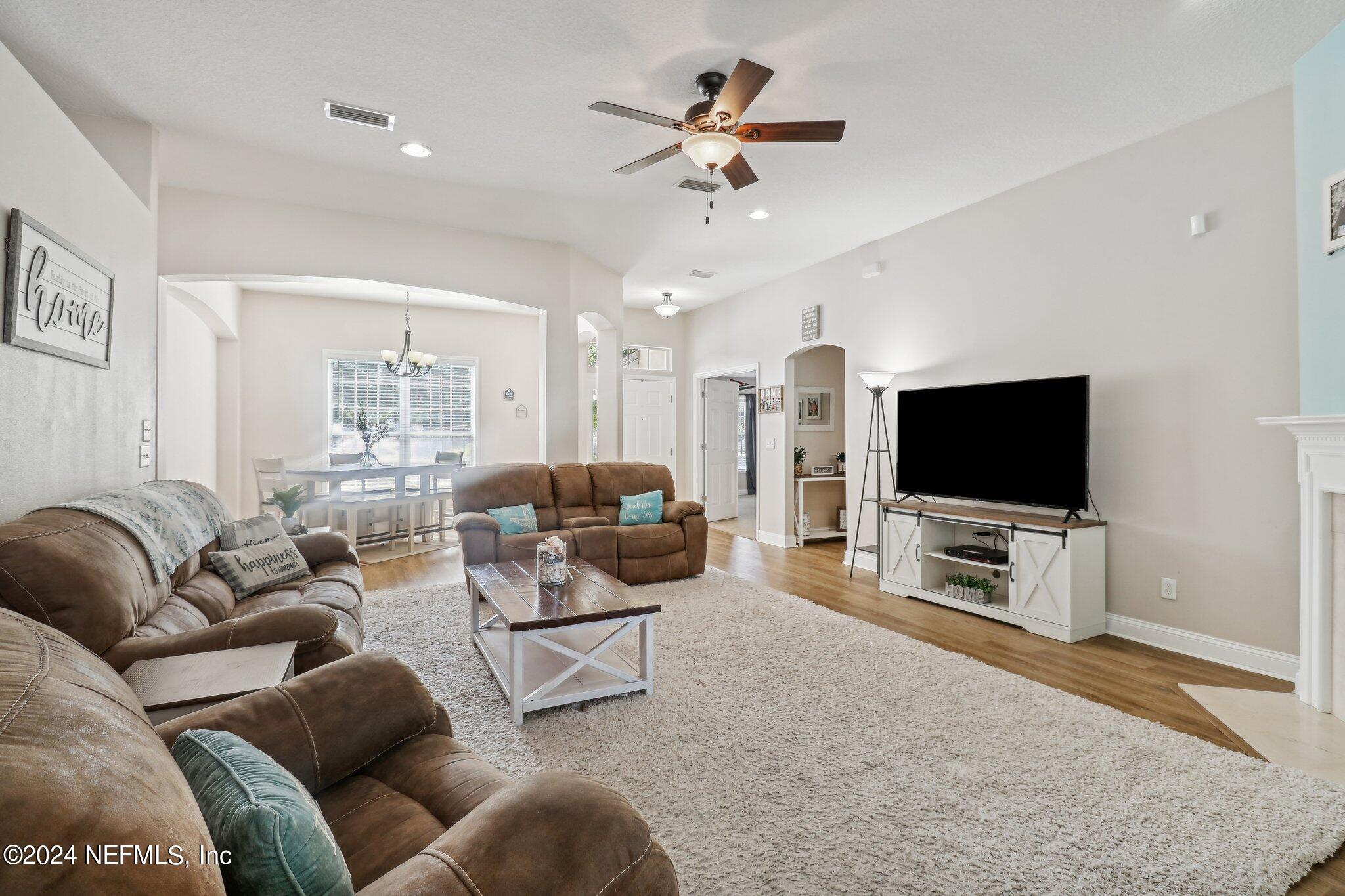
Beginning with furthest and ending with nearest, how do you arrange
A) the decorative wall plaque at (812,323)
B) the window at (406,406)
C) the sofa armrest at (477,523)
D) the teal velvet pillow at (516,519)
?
the window at (406,406)
the decorative wall plaque at (812,323)
the teal velvet pillow at (516,519)
the sofa armrest at (477,523)

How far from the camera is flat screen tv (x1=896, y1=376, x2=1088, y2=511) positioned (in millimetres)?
3682

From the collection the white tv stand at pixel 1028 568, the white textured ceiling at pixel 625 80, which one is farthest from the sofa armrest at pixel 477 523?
the white tv stand at pixel 1028 568

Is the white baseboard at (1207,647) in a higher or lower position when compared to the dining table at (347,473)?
lower

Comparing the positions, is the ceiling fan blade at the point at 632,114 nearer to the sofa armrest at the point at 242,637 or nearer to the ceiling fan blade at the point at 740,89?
the ceiling fan blade at the point at 740,89

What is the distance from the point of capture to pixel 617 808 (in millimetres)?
960

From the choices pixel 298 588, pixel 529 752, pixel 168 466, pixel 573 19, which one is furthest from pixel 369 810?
pixel 168 466

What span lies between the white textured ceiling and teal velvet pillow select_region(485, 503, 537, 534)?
2378 millimetres

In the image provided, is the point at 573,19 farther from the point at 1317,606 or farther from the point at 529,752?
the point at 1317,606

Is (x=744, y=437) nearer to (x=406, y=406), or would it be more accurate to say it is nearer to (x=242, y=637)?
(x=406, y=406)

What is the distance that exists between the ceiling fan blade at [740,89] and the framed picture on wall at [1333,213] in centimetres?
245

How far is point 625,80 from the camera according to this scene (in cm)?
294

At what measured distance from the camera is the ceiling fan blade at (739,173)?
3047 millimetres

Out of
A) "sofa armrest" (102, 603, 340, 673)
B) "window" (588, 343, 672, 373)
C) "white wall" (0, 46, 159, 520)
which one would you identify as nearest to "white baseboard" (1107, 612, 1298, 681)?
"sofa armrest" (102, 603, 340, 673)

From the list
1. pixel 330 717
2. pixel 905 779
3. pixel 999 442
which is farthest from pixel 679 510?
pixel 330 717
